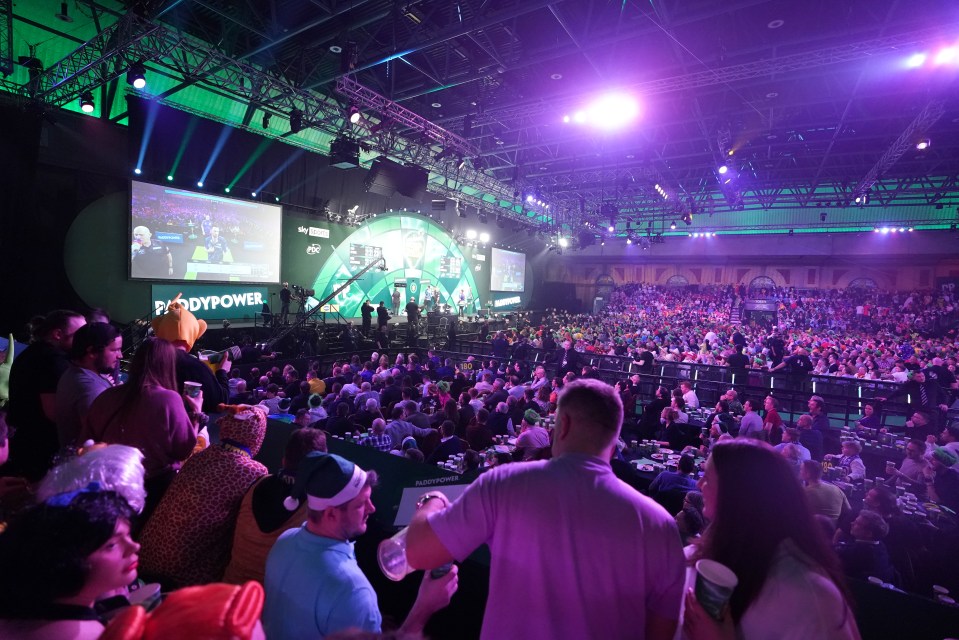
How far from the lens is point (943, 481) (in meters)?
4.35

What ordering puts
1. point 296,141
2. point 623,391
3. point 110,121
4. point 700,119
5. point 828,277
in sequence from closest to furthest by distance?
point 623,391
point 110,121
point 700,119
point 296,141
point 828,277

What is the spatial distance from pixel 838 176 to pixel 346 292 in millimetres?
18329

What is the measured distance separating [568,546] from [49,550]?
114 centimetres

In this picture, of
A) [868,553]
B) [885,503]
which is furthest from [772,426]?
[868,553]

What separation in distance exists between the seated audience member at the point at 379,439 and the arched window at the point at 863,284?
26505 millimetres

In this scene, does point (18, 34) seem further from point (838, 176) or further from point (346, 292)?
point (838, 176)

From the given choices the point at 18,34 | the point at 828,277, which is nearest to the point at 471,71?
the point at 18,34

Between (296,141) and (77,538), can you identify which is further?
(296,141)

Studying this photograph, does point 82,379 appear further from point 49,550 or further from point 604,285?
point 604,285

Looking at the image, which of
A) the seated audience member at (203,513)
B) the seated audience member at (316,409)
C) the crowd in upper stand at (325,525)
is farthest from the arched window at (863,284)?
the seated audience member at (203,513)

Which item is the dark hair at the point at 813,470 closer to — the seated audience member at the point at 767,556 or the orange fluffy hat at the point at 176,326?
the seated audience member at the point at 767,556

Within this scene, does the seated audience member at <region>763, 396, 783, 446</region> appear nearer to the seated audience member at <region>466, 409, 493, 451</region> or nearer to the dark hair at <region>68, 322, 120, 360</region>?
the seated audience member at <region>466, 409, 493, 451</region>

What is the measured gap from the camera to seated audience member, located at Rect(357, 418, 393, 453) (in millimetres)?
4754

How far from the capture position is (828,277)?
917 inches
